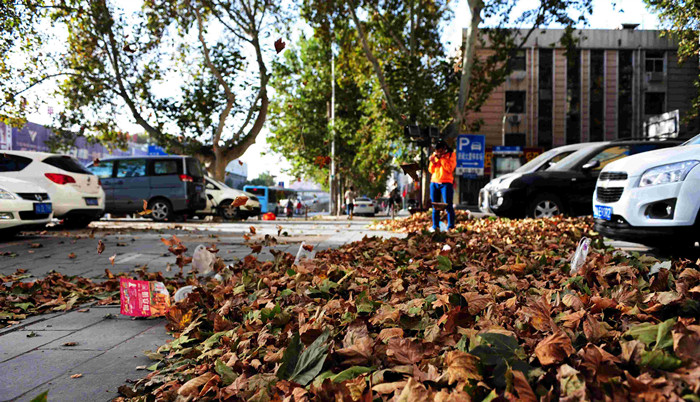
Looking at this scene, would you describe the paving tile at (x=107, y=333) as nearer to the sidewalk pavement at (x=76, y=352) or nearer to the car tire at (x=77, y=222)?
the sidewalk pavement at (x=76, y=352)

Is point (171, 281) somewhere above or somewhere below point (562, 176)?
below

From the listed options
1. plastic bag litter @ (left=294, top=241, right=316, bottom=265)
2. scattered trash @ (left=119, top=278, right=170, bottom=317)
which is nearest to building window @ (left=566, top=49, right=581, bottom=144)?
plastic bag litter @ (left=294, top=241, right=316, bottom=265)

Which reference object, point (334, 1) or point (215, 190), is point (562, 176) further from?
point (215, 190)

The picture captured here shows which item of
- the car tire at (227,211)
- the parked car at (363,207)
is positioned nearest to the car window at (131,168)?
the car tire at (227,211)

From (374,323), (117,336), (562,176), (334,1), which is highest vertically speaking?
(334,1)

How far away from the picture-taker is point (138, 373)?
244 cm

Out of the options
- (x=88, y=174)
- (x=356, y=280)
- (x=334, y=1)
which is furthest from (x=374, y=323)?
(x=334, y=1)

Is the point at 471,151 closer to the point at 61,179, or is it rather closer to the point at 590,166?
the point at 590,166

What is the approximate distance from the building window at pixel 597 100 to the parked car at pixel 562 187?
2413cm

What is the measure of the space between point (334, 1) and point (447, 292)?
12.4 meters

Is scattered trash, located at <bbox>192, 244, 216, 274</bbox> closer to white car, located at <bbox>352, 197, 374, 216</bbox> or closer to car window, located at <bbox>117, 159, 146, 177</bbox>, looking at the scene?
car window, located at <bbox>117, 159, 146, 177</bbox>

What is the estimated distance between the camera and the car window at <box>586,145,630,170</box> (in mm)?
10289

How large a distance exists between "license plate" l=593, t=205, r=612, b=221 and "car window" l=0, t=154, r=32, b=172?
9672 mm

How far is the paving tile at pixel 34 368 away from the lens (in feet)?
7.40
